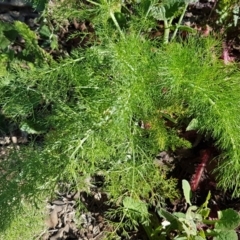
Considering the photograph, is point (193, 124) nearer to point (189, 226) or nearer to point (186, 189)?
point (186, 189)

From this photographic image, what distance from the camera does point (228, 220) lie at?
1487mm

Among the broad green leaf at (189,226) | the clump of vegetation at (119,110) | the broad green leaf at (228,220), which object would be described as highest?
the clump of vegetation at (119,110)

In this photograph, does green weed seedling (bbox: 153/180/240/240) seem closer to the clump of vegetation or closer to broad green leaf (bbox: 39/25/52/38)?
the clump of vegetation

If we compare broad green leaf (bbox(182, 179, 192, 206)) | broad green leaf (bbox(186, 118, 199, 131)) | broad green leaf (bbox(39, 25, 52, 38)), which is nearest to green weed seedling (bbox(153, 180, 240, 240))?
broad green leaf (bbox(182, 179, 192, 206))

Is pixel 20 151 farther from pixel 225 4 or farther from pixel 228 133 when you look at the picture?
pixel 225 4

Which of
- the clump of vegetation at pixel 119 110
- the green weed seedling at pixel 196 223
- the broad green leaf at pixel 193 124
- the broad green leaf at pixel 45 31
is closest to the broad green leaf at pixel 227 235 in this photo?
the green weed seedling at pixel 196 223

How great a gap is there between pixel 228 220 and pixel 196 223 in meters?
0.12

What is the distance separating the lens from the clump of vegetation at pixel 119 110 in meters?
1.41

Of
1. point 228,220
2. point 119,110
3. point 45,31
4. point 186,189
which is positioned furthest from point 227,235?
point 45,31

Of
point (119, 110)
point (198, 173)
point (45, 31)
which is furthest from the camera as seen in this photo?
point (45, 31)

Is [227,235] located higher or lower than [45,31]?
lower

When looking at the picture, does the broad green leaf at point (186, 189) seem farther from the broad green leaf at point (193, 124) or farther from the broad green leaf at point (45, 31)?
the broad green leaf at point (45, 31)

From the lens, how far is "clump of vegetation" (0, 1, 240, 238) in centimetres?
141

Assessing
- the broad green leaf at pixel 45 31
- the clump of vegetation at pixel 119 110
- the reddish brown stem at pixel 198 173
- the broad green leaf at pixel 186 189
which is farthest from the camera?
the broad green leaf at pixel 45 31
